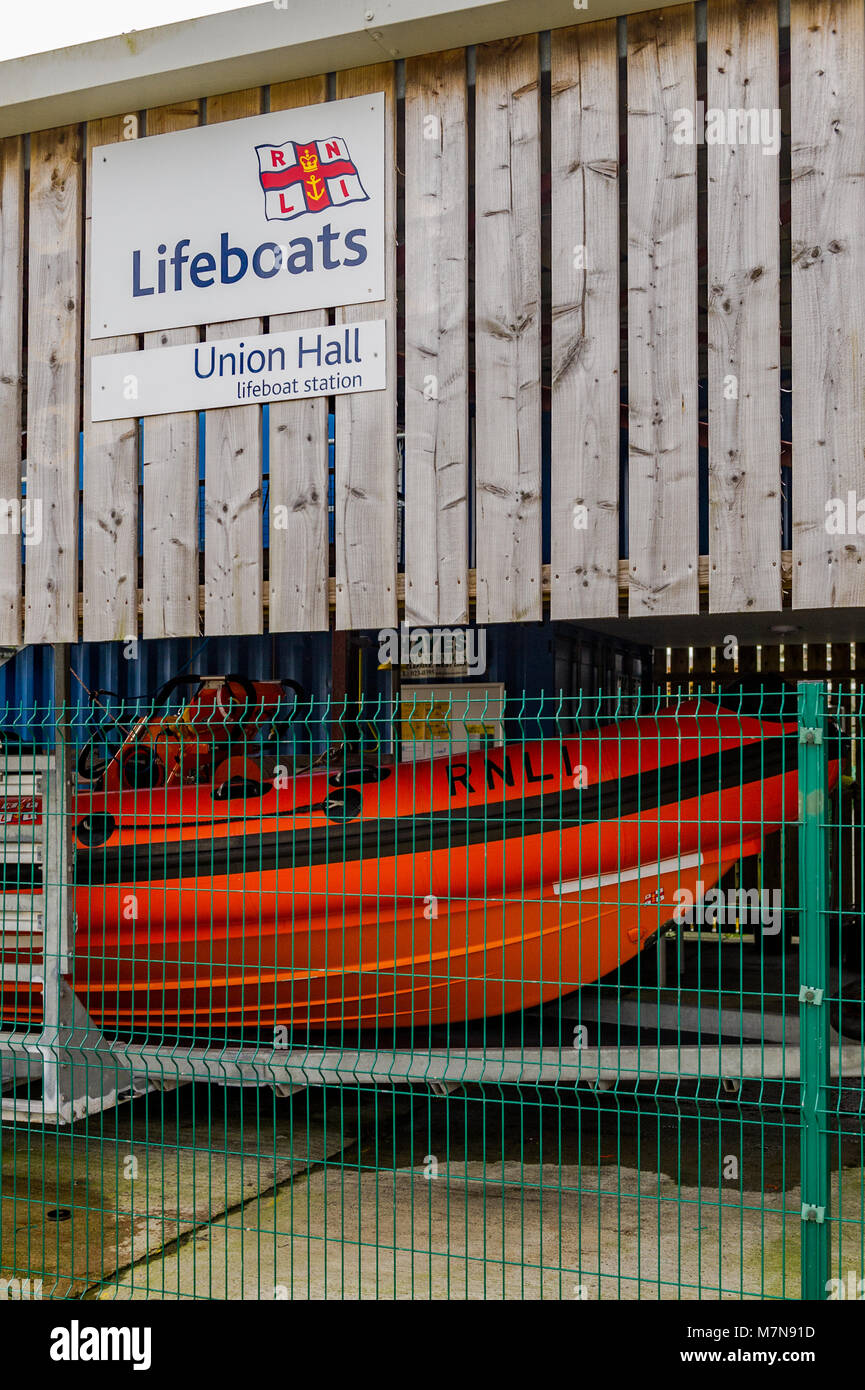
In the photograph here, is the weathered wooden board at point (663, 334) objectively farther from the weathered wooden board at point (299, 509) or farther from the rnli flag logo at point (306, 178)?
the weathered wooden board at point (299, 509)

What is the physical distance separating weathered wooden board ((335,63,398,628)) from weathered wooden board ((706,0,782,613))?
1.35 metres

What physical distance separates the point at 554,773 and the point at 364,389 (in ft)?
7.15

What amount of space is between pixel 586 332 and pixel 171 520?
2.04m

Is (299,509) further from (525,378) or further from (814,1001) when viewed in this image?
(814,1001)

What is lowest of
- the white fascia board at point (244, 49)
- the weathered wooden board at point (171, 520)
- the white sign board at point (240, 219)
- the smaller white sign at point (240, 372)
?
the weathered wooden board at point (171, 520)

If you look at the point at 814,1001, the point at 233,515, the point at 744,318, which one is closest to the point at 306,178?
the point at 233,515

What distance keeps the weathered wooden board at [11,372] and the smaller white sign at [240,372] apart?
49 centimetres

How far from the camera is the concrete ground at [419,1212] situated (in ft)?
14.0

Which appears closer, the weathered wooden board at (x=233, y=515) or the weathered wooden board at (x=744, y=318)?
the weathered wooden board at (x=744, y=318)

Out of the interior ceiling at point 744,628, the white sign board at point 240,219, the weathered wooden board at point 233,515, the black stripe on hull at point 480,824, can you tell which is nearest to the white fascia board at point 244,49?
the white sign board at point 240,219

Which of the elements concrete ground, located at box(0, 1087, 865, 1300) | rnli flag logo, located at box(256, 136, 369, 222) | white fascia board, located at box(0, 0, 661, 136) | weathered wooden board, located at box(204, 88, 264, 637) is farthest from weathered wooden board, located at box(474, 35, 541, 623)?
concrete ground, located at box(0, 1087, 865, 1300)
